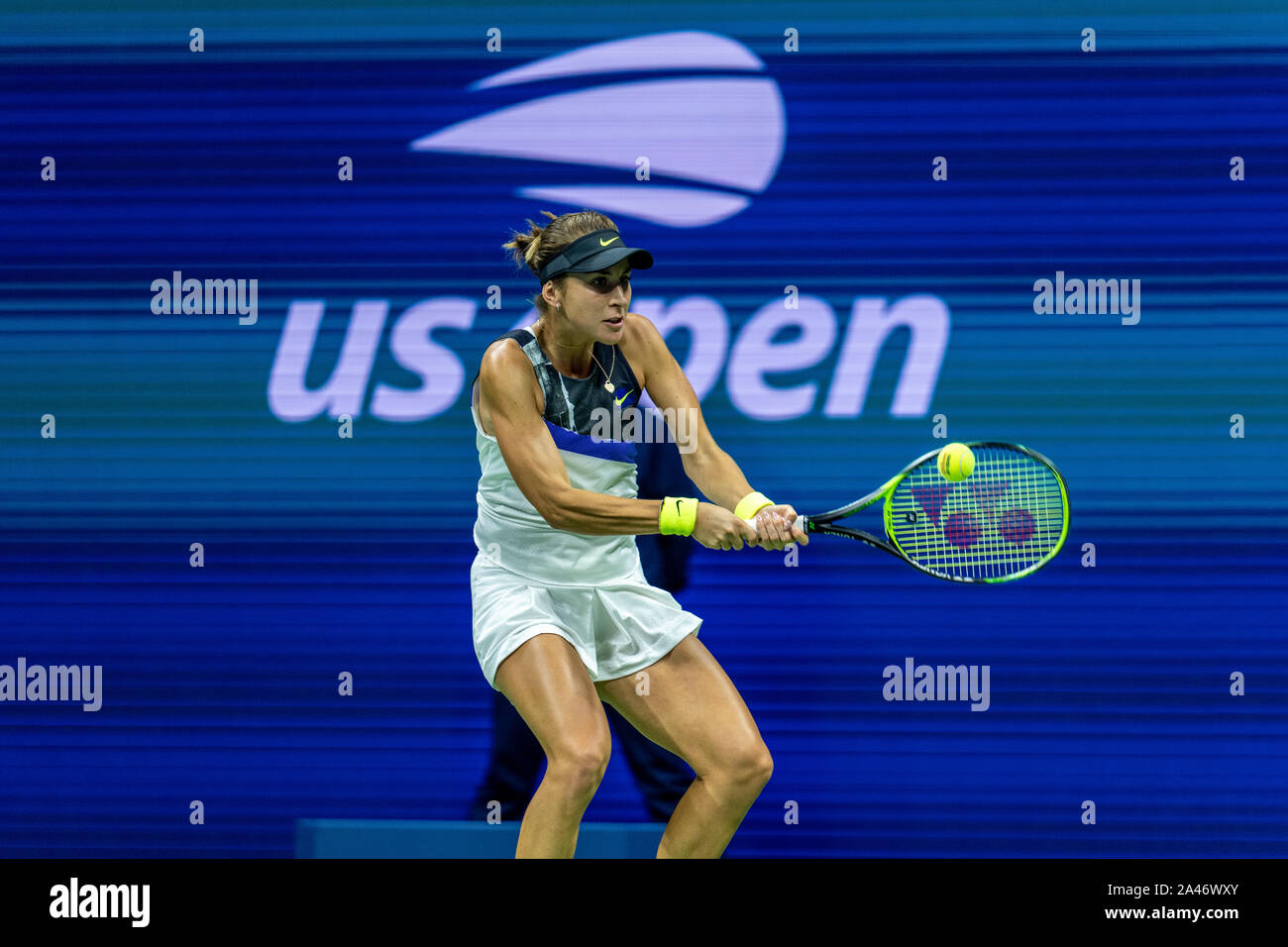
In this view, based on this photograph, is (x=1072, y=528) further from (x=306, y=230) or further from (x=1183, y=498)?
(x=306, y=230)

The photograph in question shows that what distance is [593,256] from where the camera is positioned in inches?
168

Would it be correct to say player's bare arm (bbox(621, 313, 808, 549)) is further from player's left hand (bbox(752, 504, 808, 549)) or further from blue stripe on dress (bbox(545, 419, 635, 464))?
player's left hand (bbox(752, 504, 808, 549))

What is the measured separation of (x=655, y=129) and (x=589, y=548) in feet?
5.52

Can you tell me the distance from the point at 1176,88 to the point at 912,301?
122 centimetres

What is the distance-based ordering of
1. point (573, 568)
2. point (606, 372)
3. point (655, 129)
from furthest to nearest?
point (655, 129) → point (606, 372) → point (573, 568)

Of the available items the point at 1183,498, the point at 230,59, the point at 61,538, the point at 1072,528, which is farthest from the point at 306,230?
the point at 1183,498

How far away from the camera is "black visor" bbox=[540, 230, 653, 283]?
4.24m

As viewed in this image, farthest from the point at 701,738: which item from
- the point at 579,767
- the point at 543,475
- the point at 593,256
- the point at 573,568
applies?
the point at 593,256

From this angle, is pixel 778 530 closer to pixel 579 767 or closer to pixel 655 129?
pixel 579 767

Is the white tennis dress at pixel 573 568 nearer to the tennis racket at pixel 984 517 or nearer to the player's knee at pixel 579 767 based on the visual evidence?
the player's knee at pixel 579 767

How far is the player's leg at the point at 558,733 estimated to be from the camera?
407 cm

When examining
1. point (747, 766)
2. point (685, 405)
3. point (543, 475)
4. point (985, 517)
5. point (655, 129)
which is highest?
point (655, 129)

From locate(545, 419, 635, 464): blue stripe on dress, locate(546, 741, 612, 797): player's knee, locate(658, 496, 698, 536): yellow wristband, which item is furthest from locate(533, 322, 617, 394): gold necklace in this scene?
locate(546, 741, 612, 797): player's knee

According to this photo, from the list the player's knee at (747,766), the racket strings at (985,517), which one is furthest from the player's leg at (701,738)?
the racket strings at (985,517)
